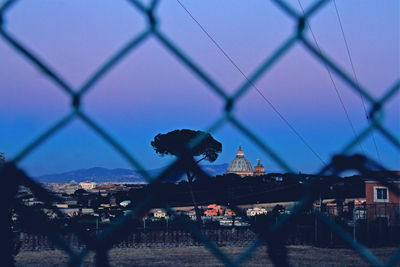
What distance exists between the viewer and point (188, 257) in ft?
39.4

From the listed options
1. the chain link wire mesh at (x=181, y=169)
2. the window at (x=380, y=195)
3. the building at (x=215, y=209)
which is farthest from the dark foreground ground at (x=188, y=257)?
the chain link wire mesh at (x=181, y=169)

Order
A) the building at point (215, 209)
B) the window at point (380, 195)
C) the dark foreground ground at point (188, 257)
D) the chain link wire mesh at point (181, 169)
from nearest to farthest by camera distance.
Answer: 1. the chain link wire mesh at point (181, 169)
2. the building at point (215, 209)
3. the dark foreground ground at point (188, 257)
4. the window at point (380, 195)

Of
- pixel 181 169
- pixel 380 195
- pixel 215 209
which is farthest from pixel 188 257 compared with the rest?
pixel 181 169

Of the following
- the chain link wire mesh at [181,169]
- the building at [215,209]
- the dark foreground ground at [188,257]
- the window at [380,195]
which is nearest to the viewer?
the chain link wire mesh at [181,169]

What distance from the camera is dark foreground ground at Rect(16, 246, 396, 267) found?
1052cm

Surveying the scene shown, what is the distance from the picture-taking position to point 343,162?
13.5 inches

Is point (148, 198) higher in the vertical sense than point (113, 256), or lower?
higher

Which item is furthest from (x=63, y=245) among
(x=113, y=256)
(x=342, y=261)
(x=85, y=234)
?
(x=113, y=256)

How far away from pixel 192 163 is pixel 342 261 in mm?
11059

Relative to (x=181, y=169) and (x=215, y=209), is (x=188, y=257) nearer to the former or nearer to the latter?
(x=215, y=209)

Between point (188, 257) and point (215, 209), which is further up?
point (215, 209)

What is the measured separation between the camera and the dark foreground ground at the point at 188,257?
10.5m

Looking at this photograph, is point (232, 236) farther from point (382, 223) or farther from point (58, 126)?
point (58, 126)

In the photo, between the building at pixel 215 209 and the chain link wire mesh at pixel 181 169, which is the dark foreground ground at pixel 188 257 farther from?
A: the chain link wire mesh at pixel 181 169
